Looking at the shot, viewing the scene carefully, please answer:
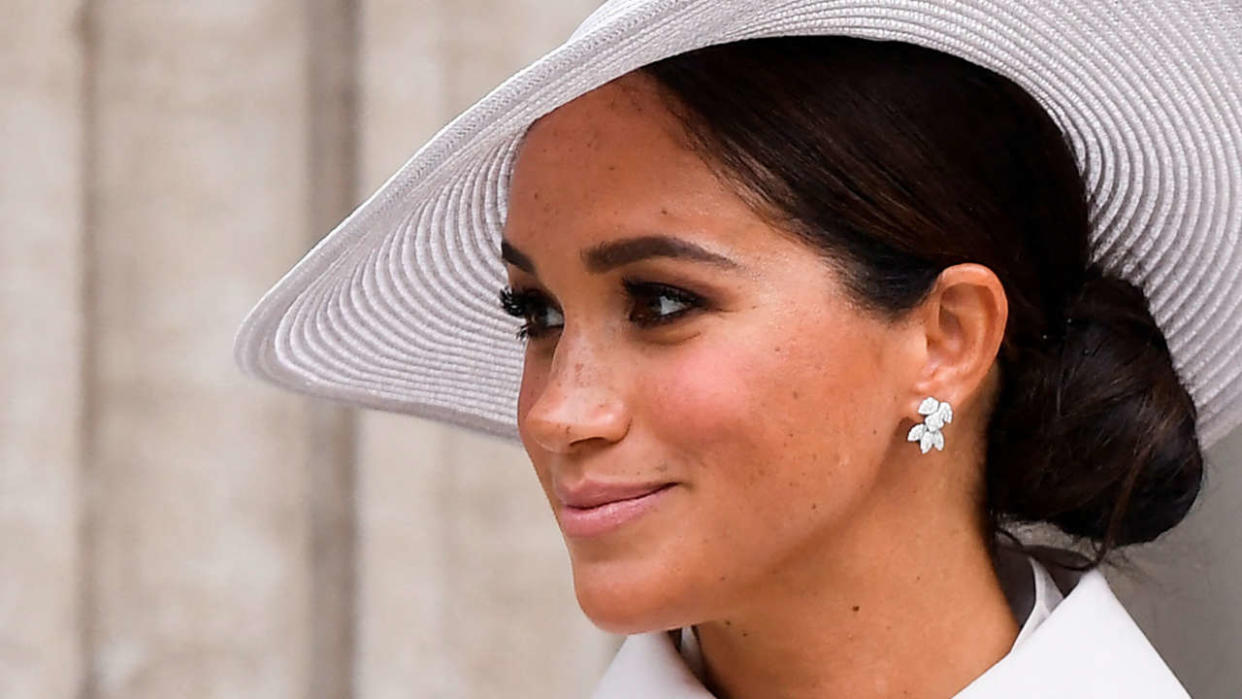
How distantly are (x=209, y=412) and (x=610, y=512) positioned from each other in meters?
0.56

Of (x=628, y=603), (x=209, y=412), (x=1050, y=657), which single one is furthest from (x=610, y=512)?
(x=209, y=412)

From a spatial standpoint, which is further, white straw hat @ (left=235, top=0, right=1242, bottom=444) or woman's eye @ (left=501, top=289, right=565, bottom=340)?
woman's eye @ (left=501, top=289, right=565, bottom=340)

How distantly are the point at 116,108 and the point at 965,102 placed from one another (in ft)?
2.31

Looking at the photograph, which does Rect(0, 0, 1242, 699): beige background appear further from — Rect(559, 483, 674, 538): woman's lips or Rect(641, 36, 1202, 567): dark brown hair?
Rect(559, 483, 674, 538): woman's lips

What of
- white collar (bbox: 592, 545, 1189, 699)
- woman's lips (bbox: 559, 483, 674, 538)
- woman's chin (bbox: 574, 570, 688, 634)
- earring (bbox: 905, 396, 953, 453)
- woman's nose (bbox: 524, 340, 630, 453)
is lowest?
white collar (bbox: 592, 545, 1189, 699)

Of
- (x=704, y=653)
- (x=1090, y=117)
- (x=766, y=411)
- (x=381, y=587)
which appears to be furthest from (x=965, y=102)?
(x=381, y=587)

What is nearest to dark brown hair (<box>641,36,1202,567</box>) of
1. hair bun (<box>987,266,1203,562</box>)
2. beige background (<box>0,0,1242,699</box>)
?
hair bun (<box>987,266,1203,562</box>)

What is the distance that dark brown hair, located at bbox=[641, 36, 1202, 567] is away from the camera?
827mm

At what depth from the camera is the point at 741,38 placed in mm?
814

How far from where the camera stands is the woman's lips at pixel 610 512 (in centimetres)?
82

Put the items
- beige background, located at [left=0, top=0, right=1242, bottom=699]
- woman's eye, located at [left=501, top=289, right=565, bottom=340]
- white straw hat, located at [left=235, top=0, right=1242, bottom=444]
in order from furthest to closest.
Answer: beige background, located at [left=0, top=0, right=1242, bottom=699]
woman's eye, located at [left=501, top=289, right=565, bottom=340]
white straw hat, located at [left=235, top=0, right=1242, bottom=444]

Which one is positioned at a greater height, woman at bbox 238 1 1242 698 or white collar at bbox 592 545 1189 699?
woman at bbox 238 1 1242 698

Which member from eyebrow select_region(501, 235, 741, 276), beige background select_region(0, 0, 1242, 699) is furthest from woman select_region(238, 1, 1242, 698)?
beige background select_region(0, 0, 1242, 699)

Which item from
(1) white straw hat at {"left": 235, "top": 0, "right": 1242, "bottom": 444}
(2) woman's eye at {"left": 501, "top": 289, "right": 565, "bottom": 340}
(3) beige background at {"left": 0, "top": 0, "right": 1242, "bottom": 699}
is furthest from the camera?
(3) beige background at {"left": 0, "top": 0, "right": 1242, "bottom": 699}
